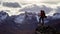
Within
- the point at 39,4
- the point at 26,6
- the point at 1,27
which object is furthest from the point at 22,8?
the point at 1,27

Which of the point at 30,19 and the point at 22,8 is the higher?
the point at 22,8

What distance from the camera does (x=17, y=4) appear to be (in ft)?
4.74

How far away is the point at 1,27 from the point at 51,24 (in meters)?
0.52

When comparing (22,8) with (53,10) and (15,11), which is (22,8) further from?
(53,10)

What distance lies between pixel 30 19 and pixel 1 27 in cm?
32

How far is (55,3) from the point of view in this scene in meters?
1.43

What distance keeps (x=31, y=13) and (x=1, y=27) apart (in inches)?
13.6

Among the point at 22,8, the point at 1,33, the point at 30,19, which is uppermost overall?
the point at 22,8

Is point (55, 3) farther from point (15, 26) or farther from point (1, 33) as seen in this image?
point (1, 33)

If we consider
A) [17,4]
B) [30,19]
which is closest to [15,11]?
[17,4]

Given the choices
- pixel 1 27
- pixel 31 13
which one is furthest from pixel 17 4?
pixel 1 27

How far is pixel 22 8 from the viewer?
144 cm

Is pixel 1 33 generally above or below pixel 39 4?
below

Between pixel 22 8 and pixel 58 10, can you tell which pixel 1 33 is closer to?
pixel 22 8
